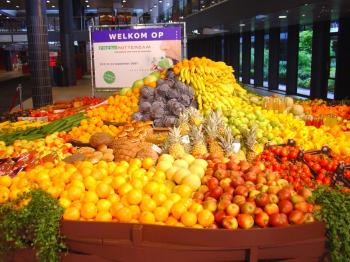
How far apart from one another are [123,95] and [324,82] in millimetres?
10303

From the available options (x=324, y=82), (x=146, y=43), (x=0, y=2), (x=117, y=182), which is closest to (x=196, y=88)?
(x=146, y=43)

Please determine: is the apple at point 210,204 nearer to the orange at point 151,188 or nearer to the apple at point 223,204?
the apple at point 223,204

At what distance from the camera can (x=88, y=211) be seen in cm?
302

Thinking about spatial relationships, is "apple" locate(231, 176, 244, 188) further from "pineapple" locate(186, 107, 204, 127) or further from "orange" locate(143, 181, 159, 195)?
"pineapple" locate(186, 107, 204, 127)

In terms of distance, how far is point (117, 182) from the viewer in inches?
131

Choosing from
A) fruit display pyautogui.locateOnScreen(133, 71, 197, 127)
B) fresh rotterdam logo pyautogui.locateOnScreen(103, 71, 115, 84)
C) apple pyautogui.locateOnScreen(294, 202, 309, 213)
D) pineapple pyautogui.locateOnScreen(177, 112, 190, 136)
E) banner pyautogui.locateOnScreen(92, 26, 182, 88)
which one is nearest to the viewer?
apple pyautogui.locateOnScreen(294, 202, 309, 213)

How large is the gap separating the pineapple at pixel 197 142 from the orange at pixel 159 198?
120 centimetres

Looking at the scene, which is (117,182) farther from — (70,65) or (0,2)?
(0,2)

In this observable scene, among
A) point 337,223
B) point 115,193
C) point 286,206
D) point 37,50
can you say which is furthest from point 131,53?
point 337,223

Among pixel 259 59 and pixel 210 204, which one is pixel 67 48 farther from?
pixel 210 204

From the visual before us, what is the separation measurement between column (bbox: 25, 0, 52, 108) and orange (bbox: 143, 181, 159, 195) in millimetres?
8312

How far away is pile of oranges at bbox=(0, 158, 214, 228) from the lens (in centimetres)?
298

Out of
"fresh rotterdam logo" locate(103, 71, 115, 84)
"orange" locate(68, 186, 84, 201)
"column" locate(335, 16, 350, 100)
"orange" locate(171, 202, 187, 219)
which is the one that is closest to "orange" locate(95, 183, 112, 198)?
"orange" locate(68, 186, 84, 201)

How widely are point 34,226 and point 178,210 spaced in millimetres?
1006
